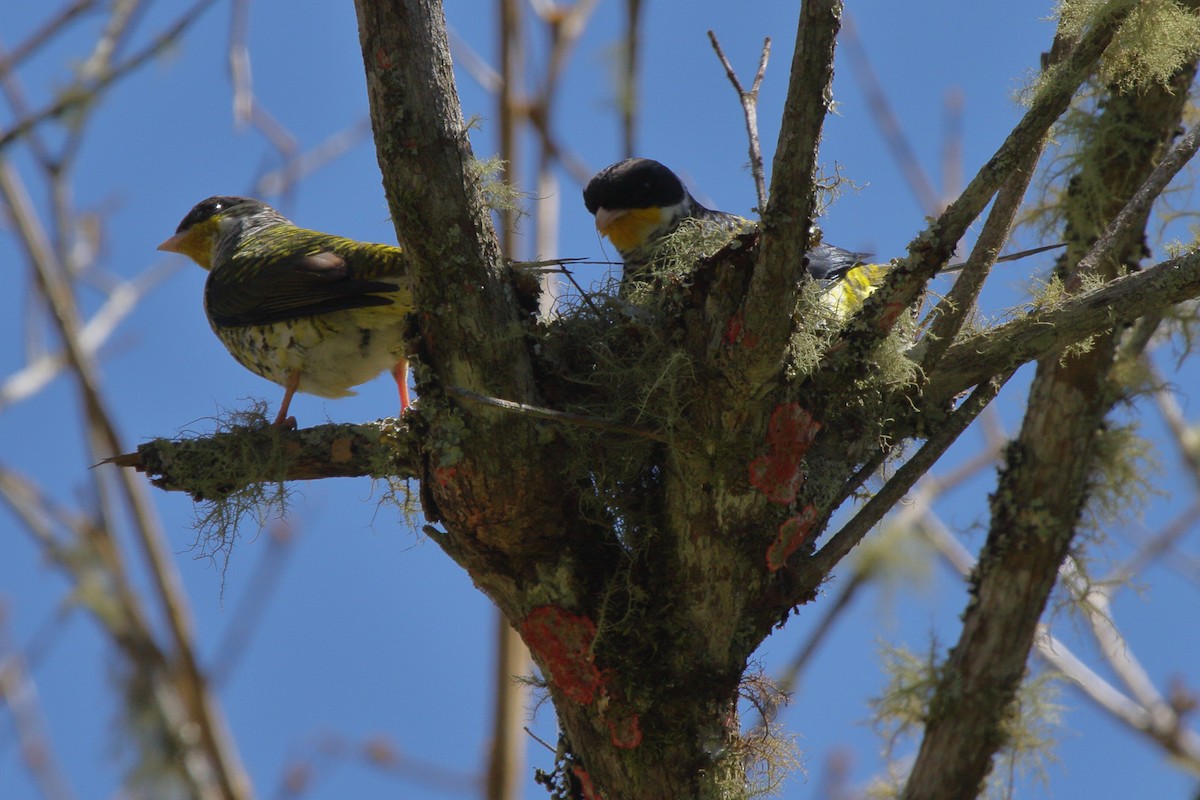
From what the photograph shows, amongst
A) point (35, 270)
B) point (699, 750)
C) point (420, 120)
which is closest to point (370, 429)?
point (420, 120)

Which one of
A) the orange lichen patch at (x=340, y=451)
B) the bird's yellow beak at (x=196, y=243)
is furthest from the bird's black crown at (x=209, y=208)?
the orange lichen patch at (x=340, y=451)

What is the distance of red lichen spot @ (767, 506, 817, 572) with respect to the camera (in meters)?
2.79

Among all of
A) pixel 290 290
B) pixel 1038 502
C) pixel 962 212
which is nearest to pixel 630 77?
pixel 290 290

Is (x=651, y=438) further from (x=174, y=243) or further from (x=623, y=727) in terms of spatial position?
(x=174, y=243)

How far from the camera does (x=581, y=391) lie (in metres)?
3.09

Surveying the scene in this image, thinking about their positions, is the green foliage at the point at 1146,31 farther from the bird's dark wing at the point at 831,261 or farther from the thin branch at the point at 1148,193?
the bird's dark wing at the point at 831,261

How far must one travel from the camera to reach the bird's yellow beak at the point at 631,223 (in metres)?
4.15

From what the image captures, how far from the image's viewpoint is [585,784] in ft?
9.55

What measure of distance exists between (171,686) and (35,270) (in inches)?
90.8

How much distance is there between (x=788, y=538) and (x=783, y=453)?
21 cm

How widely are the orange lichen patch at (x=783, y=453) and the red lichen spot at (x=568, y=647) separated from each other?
1.76 ft

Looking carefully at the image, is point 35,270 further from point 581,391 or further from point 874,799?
point 874,799

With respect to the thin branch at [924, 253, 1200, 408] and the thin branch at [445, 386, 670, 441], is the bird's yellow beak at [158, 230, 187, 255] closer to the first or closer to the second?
the thin branch at [445, 386, 670, 441]

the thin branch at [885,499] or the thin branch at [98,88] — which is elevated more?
the thin branch at [98,88]
